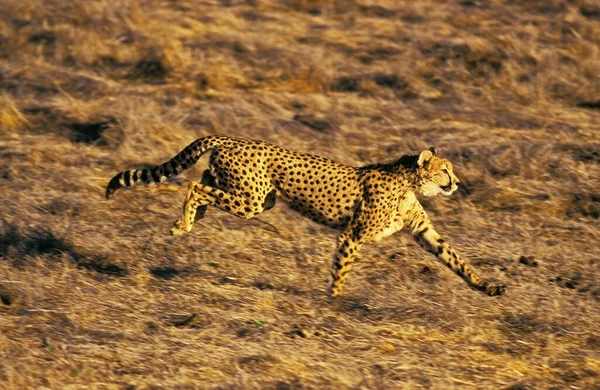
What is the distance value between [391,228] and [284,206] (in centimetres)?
167

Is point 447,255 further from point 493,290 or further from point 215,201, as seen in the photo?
point 215,201

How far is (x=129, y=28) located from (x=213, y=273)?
557 cm

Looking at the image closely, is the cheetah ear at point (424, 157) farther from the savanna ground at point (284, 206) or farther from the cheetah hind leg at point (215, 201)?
the cheetah hind leg at point (215, 201)

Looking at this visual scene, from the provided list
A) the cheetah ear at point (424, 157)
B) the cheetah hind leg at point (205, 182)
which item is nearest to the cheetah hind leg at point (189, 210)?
the cheetah hind leg at point (205, 182)

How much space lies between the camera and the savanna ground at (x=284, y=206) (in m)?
7.27

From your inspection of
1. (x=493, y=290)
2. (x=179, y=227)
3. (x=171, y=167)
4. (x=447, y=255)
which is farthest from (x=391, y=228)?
(x=171, y=167)

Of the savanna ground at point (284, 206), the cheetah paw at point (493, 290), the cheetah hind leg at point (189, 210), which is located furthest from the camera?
the cheetah hind leg at point (189, 210)

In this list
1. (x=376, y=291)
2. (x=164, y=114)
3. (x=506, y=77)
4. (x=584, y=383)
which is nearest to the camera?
(x=584, y=383)

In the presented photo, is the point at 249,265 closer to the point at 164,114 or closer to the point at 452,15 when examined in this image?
the point at 164,114

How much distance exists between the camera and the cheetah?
826 cm

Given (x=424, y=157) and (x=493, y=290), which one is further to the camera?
(x=424, y=157)

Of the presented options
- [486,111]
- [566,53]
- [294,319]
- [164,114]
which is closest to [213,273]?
[294,319]

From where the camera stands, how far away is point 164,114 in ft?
37.9

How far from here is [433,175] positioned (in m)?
8.41
